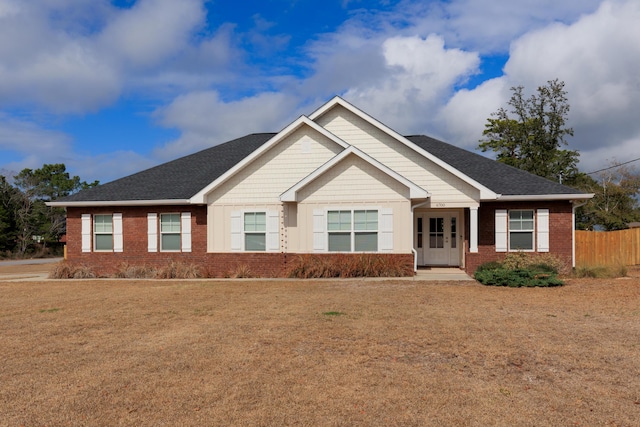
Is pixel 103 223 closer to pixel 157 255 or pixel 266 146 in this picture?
pixel 157 255

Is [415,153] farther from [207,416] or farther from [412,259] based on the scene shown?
[207,416]

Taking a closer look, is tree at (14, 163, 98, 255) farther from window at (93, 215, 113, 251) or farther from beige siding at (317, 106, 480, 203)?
beige siding at (317, 106, 480, 203)

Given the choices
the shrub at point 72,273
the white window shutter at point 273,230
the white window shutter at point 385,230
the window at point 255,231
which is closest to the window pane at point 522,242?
the white window shutter at point 385,230

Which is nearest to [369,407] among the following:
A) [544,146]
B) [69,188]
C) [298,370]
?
[298,370]

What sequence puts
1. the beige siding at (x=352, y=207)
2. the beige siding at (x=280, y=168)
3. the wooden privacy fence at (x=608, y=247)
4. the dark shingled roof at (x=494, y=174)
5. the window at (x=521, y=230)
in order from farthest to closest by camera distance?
the wooden privacy fence at (x=608, y=247) < the beige siding at (x=280, y=168) < the window at (x=521, y=230) < the dark shingled roof at (x=494, y=174) < the beige siding at (x=352, y=207)

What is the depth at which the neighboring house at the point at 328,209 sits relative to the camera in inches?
691

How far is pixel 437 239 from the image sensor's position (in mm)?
20406

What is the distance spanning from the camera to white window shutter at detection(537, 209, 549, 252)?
18328 millimetres

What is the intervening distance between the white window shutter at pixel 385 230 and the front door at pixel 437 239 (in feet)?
10.6

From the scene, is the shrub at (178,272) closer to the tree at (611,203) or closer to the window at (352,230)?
the window at (352,230)

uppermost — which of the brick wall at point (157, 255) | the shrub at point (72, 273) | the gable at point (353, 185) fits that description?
the gable at point (353, 185)

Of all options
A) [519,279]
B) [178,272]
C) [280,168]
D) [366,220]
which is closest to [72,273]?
[178,272]

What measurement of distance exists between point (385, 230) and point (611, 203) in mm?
35685

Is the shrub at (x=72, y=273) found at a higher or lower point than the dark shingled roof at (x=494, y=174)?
lower
